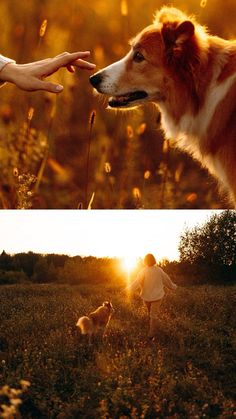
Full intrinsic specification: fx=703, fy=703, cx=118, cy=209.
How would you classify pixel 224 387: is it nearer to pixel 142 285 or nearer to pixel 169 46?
pixel 142 285

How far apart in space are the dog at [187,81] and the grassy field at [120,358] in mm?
1644

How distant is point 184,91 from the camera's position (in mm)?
4375

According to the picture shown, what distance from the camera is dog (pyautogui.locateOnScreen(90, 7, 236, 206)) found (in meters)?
4.27

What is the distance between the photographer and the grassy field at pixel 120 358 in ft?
16.7

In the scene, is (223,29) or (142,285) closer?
(223,29)

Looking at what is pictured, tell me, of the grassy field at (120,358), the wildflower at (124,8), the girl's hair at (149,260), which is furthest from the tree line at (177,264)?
the wildflower at (124,8)

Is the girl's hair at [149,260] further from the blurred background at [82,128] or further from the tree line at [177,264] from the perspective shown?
the tree line at [177,264]

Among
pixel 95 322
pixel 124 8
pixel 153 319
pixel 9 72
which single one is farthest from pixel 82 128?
pixel 153 319

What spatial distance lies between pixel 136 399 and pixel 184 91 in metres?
2.23

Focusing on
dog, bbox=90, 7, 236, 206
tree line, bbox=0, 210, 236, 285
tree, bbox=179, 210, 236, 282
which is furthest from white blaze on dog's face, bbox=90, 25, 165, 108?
tree, bbox=179, 210, 236, 282

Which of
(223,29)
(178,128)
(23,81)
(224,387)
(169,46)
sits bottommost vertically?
(224,387)

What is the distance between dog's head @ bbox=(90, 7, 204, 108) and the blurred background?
587mm

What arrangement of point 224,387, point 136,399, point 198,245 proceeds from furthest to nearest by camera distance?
point 198,245
point 224,387
point 136,399

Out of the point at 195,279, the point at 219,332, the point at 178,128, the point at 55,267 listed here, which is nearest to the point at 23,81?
the point at 178,128
